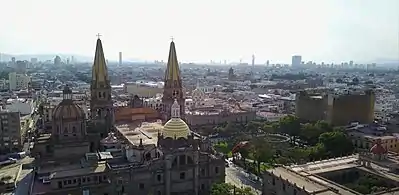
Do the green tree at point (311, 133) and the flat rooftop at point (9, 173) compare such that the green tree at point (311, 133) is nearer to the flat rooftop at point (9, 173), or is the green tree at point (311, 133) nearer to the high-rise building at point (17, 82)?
the flat rooftop at point (9, 173)

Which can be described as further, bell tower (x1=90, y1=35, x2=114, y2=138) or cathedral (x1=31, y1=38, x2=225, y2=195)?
bell tower (x1=90, y1=35, x2=114, y2=138)

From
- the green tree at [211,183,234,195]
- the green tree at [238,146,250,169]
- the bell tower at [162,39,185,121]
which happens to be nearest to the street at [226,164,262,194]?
the green tree at [238,146,250,169]

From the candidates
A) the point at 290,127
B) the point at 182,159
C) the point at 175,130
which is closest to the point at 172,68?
the point at 175,130

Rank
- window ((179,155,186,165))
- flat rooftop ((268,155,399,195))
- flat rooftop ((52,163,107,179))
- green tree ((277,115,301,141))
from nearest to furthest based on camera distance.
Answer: flat rooftop ((268,155,399,195)) → flat rooftop ((52,163,107,179)) → window ((179,155,186,165)) → green tree ((277,115,301,141))

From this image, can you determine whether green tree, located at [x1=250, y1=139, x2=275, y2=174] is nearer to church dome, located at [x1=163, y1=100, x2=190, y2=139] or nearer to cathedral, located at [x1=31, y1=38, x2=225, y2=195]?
cathedral, located at [x1=31, y1=38, x2=225, y2=195]

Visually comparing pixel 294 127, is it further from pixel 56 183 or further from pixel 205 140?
pixel 56 183

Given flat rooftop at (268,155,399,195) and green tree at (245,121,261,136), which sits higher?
flat rooftop at (268,155,399,195)

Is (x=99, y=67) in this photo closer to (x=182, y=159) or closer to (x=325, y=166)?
(x=182, y=159)

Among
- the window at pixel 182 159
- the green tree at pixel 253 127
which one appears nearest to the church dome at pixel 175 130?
the window at pixel 182 159
